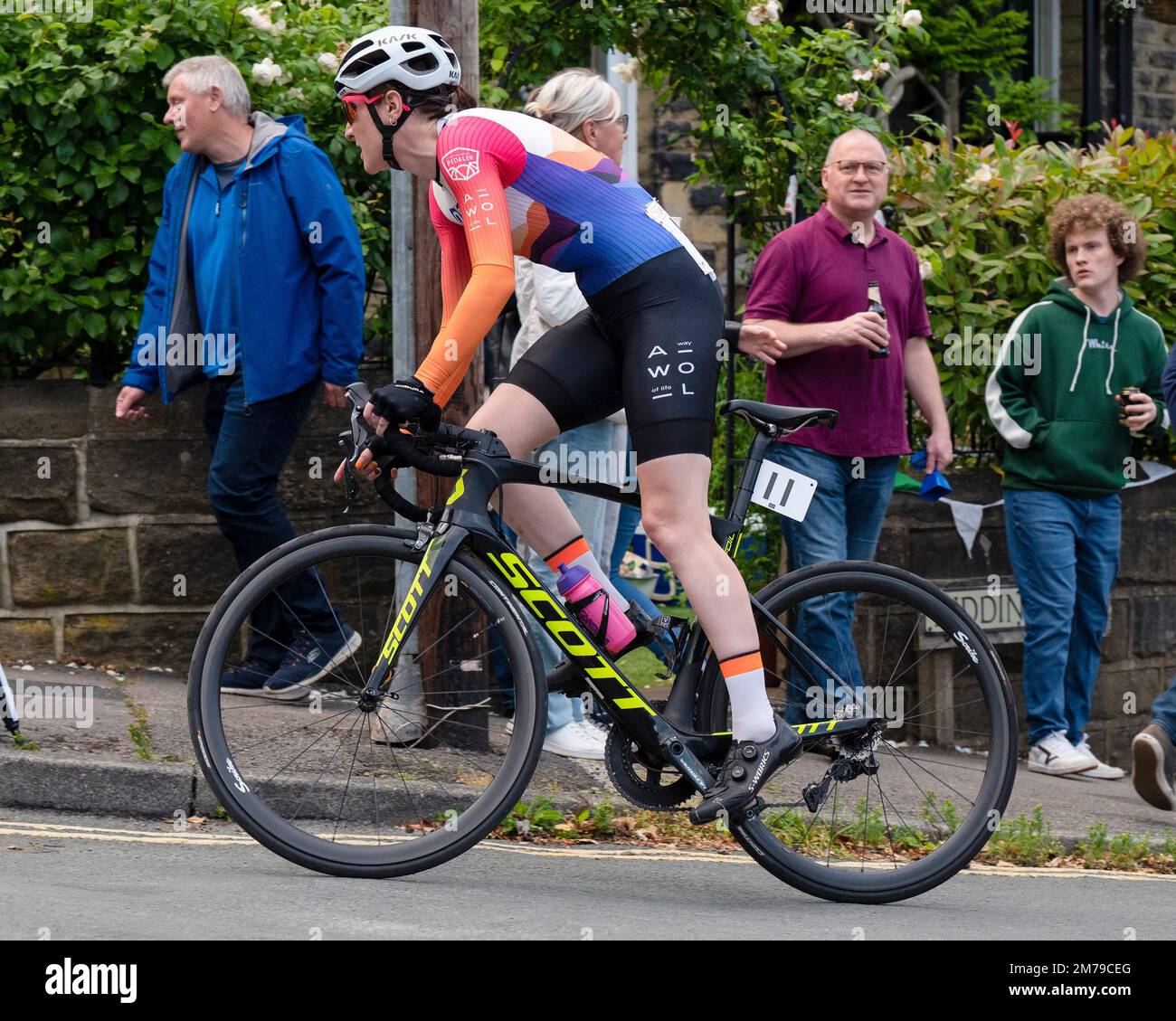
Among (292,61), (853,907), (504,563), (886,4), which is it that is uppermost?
(886,4)

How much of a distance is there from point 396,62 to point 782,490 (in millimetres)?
1463

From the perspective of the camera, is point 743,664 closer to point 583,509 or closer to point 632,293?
point 632,293

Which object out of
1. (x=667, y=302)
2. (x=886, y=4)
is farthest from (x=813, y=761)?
(x=886, y=4)

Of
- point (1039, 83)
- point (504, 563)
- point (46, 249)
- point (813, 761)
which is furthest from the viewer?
point (1039, 83)

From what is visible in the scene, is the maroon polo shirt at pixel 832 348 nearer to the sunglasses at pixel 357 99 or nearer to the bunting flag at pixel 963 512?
the bunting flag at pixel 963 512

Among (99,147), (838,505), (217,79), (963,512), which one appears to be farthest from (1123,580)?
(99,147)

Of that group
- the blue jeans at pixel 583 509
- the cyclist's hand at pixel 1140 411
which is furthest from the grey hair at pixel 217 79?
the cyclist's hand at pixel 1140 411

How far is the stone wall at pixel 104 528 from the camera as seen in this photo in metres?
7.32

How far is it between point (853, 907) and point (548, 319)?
2.55m

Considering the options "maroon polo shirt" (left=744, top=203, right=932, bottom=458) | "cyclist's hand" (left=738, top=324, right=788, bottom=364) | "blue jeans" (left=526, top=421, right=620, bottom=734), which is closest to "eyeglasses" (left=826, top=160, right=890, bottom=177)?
"maroon polo shirt" (left=744, top=203, right=932, bottom=458)

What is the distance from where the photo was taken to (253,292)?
6.70m

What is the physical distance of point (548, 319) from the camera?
253 inches
